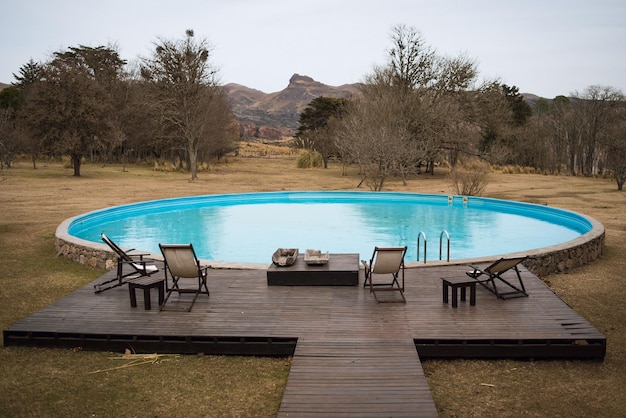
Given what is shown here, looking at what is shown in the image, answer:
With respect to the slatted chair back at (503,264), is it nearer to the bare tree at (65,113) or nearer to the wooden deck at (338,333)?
the wooden deck at (338,333)

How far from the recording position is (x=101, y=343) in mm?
5336

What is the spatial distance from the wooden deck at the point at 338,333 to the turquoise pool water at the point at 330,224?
4.54 metres

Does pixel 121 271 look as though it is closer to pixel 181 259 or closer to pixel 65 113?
pixel 181 259

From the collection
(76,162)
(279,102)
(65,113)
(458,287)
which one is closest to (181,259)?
(458,287)

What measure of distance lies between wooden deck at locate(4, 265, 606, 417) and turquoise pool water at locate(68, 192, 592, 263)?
14.9 feet

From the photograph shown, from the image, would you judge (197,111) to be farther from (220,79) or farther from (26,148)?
(26,148)

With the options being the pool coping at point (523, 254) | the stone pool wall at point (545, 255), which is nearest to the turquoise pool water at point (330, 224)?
the pool coping at point (523, 254)

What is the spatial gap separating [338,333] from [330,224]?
33.2ft

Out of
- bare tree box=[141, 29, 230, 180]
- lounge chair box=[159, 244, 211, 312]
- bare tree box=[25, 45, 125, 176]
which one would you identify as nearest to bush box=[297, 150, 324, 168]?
bare tree box=[141, 29, 230, 180]

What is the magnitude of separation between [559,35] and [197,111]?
21120 millimetres

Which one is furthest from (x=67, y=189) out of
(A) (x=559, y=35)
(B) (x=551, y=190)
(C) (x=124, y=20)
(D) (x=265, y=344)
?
(A) (x=559, y=35)

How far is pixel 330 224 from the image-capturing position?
15.3 metres

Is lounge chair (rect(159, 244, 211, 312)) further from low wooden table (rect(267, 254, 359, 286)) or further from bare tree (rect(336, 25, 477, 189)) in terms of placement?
bare tree (rect(336, 25, 477, 189))

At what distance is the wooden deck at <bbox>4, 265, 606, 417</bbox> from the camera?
4113mm
